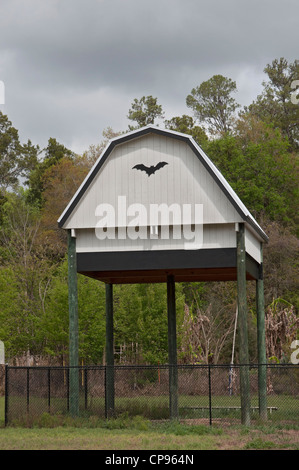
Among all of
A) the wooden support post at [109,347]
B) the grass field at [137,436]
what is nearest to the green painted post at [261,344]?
the grass field at [137,436]

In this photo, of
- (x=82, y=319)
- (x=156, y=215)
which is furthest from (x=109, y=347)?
(x=82, y=319)

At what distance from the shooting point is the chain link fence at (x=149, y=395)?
20.5 m

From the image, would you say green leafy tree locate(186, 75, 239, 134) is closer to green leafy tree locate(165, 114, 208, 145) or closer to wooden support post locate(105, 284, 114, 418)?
green leafy tree locate(165, 114, 208, 145)

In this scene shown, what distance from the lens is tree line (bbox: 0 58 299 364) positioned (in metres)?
38.1

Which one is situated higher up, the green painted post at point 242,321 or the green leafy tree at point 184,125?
the green leafy tree at point 184,125

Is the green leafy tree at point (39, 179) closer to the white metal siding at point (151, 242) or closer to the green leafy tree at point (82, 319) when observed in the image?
the green leafy tree at point (82, 319)

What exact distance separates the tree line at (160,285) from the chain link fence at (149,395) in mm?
2696

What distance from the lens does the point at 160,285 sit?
40.2m

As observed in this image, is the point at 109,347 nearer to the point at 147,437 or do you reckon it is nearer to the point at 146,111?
the point at 147,437

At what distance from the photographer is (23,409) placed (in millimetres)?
20469

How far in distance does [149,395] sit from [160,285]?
12327mm

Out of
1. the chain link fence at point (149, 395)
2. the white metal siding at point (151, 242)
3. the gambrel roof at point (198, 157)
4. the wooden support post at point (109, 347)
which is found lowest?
the chain link fence at point (149, 395)

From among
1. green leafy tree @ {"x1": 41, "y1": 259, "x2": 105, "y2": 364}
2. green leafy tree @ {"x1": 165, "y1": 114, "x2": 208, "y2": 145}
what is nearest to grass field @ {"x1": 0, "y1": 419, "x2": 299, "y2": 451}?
green leafy tree @ {"x1": 41, "y1": 259, "x2": 105, "y2": 364}
